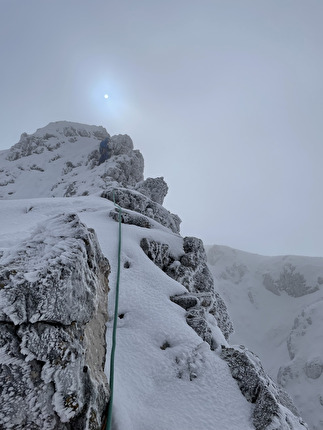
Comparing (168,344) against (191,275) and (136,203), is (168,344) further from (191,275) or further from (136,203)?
(136,203)

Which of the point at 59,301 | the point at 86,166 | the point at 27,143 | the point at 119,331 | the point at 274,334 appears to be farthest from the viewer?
the point at 274,334

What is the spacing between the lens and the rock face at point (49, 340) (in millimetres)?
3439

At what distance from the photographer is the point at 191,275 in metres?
18.1

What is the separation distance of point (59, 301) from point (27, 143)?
85.5 m

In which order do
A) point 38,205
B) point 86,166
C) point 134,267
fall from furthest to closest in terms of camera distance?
point 86,166
point 38,205
point 134,267

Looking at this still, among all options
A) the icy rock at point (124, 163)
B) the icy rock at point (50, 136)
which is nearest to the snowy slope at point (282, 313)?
the icy rock at point (124, 163)

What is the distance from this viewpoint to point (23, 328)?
3.70 m

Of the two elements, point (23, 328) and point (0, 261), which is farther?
point (0, 261)

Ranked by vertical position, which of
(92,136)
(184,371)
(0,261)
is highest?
(92,136)

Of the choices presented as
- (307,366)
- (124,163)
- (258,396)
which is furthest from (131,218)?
(307,366)

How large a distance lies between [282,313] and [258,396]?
135012 millimetres

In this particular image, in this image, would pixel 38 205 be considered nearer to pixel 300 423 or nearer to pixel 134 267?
pixel 134 267

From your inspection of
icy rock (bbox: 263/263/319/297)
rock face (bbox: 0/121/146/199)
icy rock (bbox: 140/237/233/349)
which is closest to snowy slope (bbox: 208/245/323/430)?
icy rock (bbox: 263/263/319/297)

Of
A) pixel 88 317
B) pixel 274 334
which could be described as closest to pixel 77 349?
pixel 88 317
